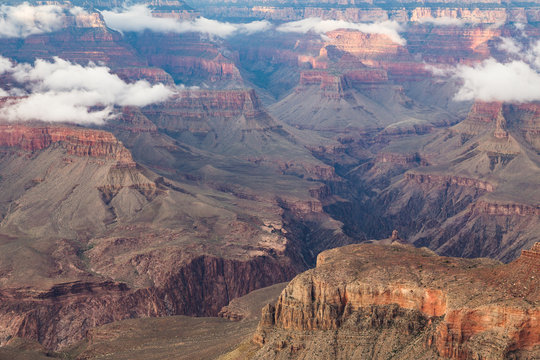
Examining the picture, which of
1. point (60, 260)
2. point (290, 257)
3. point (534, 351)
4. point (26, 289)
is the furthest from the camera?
point (290, 257)

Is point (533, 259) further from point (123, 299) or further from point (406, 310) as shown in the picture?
point (123, 299)

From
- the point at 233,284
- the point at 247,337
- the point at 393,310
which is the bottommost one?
the point at 233,284

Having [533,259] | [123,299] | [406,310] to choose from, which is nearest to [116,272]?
[123,299]

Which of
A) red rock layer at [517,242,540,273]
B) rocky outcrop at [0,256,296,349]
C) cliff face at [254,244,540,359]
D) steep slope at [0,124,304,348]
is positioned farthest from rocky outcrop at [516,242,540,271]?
steep slope at [0,124,304,348]

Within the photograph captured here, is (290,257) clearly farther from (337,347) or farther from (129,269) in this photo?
(337,347)

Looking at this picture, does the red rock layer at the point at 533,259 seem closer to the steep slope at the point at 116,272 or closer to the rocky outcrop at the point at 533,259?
the rocky outcrop at the point at 533,259

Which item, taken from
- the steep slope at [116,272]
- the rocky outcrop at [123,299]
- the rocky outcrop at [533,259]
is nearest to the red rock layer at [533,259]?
the rocky outcrop at [533,259]

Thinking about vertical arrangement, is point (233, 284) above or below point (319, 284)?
below

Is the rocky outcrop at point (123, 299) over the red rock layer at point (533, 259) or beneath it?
beneath

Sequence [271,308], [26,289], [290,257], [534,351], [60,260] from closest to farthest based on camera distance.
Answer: [534,351], [271,308], [26,289], [60,260], [290,257]

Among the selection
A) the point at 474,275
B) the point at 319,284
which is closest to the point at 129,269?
the point at 319,284
